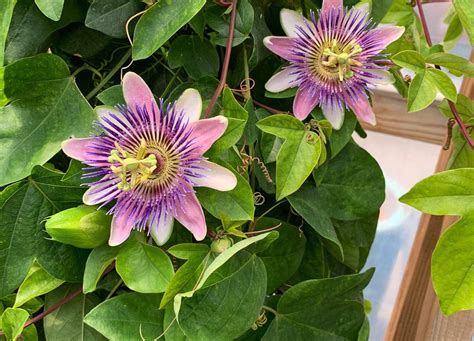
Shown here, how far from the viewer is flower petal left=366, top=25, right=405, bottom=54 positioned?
56cm

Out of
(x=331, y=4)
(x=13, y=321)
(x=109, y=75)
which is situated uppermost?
(x=331, y=4)

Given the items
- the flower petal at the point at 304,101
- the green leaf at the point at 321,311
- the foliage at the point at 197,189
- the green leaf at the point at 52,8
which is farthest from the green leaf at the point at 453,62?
the green leaf at the point at 52,8

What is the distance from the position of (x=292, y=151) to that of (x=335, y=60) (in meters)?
0.09

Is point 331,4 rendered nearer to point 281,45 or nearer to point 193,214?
point 281,45

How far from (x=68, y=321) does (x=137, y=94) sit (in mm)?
217

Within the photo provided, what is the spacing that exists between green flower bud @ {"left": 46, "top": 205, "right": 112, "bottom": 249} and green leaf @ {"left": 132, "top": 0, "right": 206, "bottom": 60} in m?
0.12

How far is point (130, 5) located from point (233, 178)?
168 mm

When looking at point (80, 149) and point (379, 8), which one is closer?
point (80, 149)

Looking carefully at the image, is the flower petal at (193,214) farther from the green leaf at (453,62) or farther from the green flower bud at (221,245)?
the green leaf at (453,62)

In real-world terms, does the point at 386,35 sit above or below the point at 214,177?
above

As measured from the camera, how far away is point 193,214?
506 mm

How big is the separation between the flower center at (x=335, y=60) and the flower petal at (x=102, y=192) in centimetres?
21

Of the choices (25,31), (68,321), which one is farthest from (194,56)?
(68,321)

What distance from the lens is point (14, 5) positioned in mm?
536
